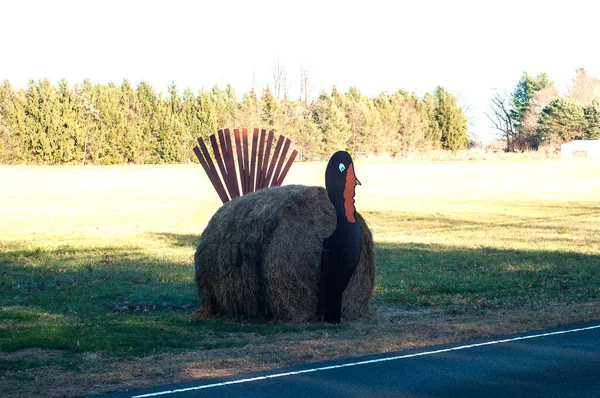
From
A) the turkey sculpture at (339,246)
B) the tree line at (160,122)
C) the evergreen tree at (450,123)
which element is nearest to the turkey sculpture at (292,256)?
the turkey sculpture at (339,246)

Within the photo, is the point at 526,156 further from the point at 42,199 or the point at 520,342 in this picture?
the point at 520,342

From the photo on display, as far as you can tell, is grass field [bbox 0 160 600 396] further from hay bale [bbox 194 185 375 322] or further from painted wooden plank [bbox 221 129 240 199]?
painted wooden plank [bbox 221 129 240 199]

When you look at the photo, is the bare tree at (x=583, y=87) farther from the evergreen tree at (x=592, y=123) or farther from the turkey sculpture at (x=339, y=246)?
the turkey sculpture at (x=339, y=246)

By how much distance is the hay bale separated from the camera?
38.7 ft

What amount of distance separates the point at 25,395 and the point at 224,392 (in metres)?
1.87

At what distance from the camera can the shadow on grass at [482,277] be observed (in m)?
14.2

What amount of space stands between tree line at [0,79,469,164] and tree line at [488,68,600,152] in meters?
19.6

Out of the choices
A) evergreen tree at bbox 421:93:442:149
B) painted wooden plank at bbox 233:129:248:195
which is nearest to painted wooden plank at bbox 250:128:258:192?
painted wooden plank at bbox 233:129:248:195

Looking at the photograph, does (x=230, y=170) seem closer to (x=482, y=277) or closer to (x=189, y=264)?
(x=189, y=264)

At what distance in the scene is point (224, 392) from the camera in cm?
802

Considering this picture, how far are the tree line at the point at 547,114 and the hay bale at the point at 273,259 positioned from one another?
338 ft

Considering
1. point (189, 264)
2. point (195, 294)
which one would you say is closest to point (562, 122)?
point (189, 264)

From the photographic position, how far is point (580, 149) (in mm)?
103938

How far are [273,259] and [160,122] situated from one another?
7452 centimetres
